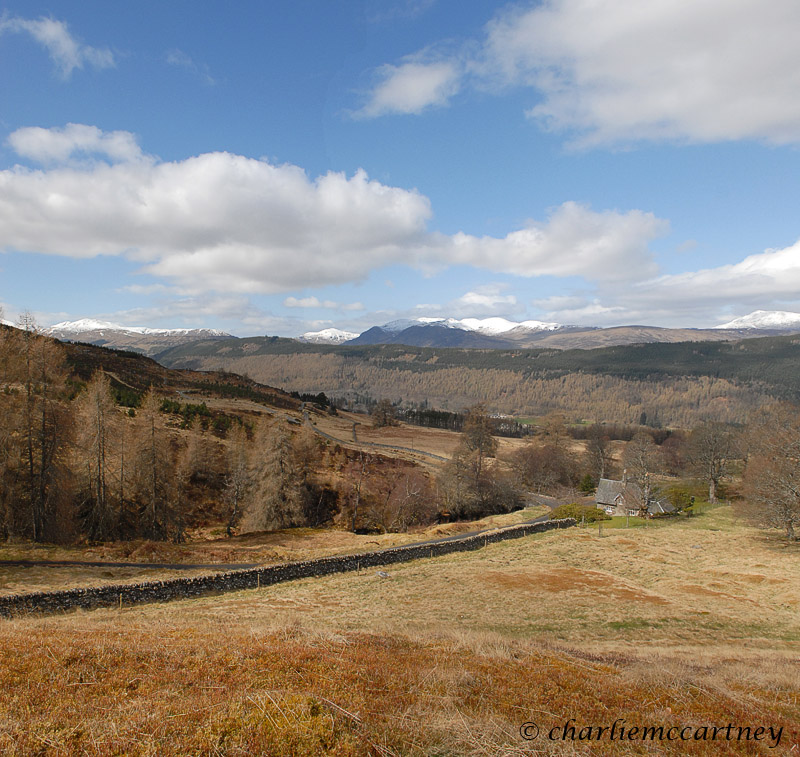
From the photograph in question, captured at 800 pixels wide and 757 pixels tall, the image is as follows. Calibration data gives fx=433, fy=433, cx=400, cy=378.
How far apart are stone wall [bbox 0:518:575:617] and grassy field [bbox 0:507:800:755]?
2.53m

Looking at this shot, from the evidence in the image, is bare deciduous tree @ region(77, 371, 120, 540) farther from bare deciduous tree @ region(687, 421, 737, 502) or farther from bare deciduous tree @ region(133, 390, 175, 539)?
bare deciduous tree @ region(687, 421, 737, 502)

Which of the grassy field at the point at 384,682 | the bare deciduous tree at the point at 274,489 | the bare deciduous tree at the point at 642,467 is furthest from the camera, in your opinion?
the bare deciduous tree at the point at 642,467

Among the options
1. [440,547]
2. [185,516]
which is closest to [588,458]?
[440,547]

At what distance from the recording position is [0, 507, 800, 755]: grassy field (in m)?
6.23

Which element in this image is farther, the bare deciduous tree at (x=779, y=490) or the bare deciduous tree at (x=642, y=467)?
the bare deciduous tree at (x=642, y=467)

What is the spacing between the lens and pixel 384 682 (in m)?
8.77

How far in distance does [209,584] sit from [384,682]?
22157mm

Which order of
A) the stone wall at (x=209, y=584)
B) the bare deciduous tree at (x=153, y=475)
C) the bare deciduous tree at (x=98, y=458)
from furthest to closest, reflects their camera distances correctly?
the bare deciduous tree at (x=153, y=475) < the bare deciduous tree at (x=98, y=458) < the stone wall at (x=209, y=584)

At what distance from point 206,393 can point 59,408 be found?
254ft

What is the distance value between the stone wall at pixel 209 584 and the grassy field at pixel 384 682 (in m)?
2.53

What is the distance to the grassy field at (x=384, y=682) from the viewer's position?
6.23 metres

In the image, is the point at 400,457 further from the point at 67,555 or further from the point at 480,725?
the point at 480,725

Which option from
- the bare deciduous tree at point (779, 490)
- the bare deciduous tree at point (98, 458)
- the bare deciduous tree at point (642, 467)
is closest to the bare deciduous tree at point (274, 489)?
the bare deciduous tree at point (98, 458)

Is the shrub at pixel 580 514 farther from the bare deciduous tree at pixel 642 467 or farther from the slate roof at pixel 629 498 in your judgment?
the slate roof at pixel 629 498
